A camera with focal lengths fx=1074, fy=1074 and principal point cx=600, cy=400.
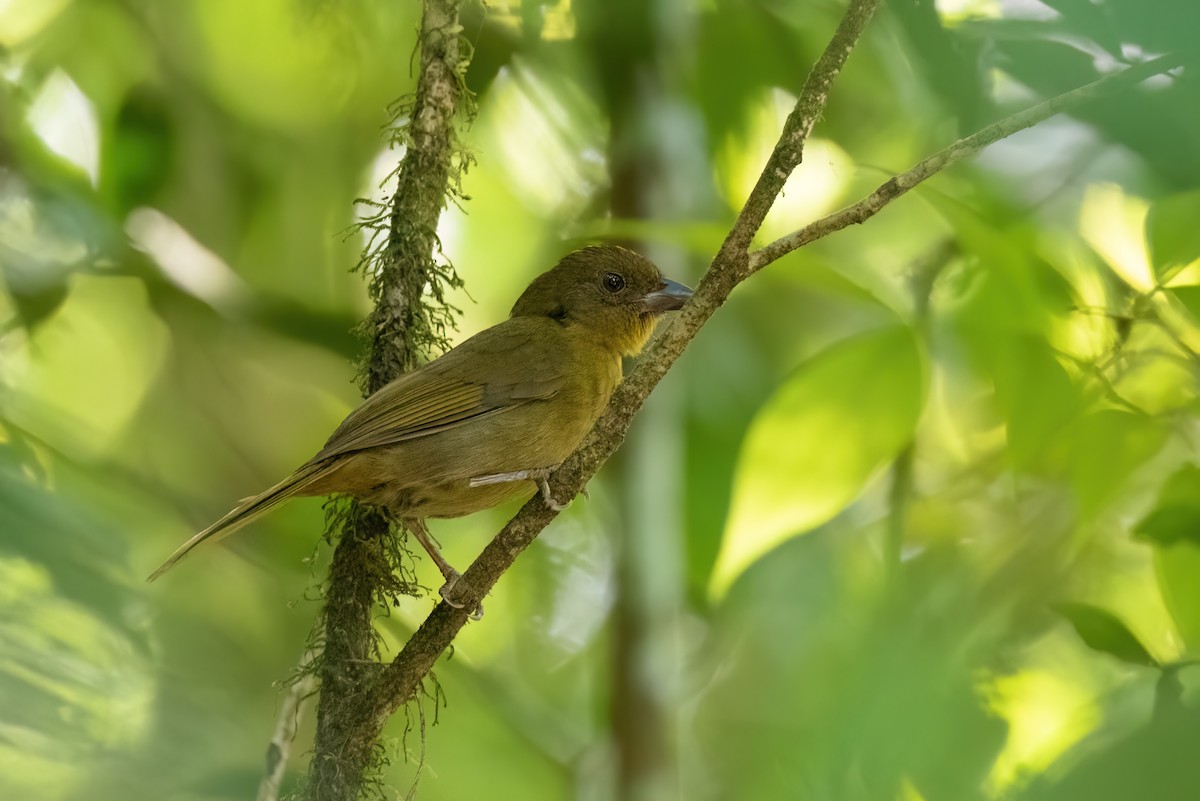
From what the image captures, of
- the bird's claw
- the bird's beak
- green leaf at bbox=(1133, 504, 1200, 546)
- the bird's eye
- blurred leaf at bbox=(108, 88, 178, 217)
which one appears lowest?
green leaf at bbox=(1133, 504, 1200, 546)

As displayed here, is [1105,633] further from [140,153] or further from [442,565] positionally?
[140,153]

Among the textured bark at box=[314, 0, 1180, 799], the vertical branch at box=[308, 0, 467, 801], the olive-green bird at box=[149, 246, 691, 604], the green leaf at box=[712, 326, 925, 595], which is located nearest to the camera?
the textured bark at box=[314, 0, 1180, 799]

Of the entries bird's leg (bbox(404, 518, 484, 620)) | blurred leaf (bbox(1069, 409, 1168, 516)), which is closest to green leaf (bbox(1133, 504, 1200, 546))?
blurred leaf (bbox(1069, 409, 1168, 516))

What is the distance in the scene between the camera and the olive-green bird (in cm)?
310

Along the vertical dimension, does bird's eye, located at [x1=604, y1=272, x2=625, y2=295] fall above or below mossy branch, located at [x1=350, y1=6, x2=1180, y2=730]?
above

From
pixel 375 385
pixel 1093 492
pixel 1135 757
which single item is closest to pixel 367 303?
pixel 375 385

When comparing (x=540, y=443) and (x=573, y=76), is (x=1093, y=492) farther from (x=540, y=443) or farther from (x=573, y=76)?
(x=573, y=76)

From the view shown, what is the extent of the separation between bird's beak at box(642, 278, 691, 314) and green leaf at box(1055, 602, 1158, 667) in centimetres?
181

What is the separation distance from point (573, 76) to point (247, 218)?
1374 mm

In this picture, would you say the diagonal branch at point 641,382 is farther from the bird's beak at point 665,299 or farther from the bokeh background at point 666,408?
the bird's beak at point 665,299

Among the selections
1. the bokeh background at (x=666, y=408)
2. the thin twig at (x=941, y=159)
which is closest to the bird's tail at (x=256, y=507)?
the bokeh background at (x=666, y=408)

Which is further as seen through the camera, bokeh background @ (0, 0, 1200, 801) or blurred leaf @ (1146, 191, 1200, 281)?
blurred leaf @ (1146, 191, 1200, 281)

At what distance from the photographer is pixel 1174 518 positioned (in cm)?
218

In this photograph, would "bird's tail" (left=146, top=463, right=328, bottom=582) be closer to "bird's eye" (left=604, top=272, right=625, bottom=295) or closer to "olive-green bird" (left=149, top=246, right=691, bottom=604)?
"olive-green bird" (left=149, top=246, right=691, bottom=604)
